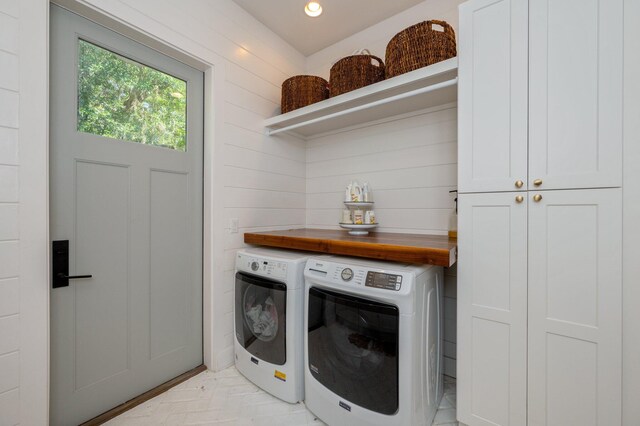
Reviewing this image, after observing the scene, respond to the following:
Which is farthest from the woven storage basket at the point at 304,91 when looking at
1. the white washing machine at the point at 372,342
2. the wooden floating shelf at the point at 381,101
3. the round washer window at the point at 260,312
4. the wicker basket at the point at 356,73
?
the round washer window at the point at 260,312

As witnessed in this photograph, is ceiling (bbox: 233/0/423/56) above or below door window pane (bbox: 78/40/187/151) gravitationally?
above

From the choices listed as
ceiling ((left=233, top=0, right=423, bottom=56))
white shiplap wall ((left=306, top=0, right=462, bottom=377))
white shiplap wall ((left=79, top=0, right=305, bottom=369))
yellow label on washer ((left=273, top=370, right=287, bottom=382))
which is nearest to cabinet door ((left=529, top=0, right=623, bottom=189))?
white shiplap wall ((left=306, top=0, right=462, bottom=377))

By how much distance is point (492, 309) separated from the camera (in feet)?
4.39

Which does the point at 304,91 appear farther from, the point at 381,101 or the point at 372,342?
the point at 372,342

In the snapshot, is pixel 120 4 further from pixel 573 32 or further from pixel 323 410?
pixel 323 410

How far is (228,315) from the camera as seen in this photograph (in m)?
2.08

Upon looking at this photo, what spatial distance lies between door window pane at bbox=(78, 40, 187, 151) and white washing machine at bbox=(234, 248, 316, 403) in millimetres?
999

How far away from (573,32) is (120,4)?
2.25 metres

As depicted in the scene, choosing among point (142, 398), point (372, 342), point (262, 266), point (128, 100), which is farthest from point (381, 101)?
point (142, 398)

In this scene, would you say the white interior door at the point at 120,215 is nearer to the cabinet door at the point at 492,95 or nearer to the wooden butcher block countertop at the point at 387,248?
the wooden butcher block countertop at the point at 387,248

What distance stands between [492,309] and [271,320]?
1.26 meters

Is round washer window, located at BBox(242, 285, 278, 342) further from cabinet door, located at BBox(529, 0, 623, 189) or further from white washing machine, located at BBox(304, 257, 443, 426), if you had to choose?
cabinet door, located at BBox(529, 0, 623, 189)

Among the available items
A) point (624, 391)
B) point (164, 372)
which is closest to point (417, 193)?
point (624, 391)

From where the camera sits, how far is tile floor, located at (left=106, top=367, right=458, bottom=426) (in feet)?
4.99
